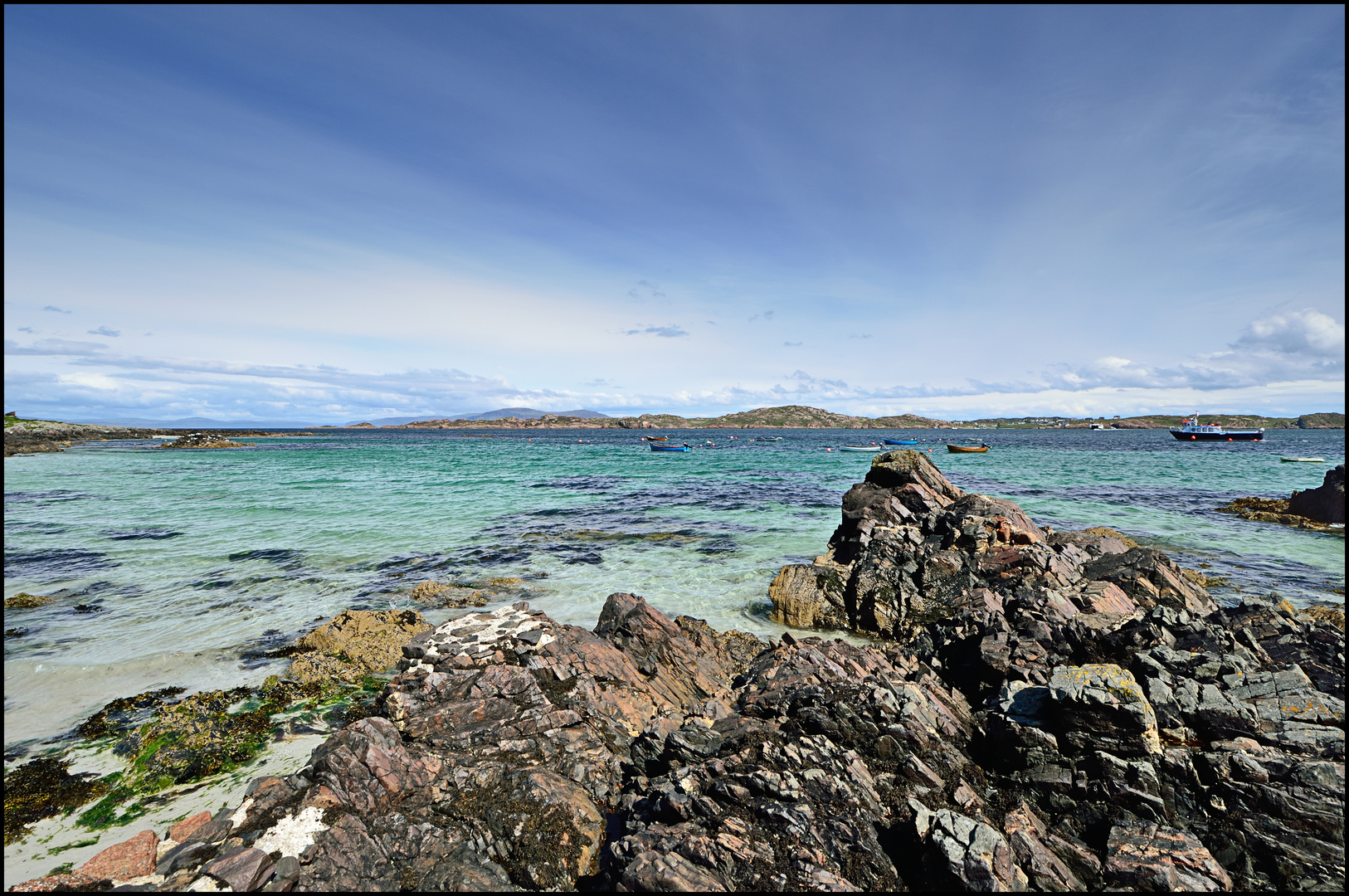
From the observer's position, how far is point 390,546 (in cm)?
2283

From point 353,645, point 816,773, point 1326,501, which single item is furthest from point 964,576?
point 1326,501

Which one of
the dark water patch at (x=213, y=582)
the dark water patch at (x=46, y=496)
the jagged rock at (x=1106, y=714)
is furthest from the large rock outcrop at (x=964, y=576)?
the dark water patch at (x=46, y=496)

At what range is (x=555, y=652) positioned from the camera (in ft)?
32.1

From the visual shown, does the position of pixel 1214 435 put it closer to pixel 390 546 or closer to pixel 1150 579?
pixel 1150 579

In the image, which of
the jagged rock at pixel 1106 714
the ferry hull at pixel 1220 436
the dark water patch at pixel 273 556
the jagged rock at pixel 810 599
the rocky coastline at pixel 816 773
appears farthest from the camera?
the ferry hull at pixel 1220 436

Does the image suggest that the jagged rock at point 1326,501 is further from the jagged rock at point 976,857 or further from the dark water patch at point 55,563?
the dark water patch at point 55,563

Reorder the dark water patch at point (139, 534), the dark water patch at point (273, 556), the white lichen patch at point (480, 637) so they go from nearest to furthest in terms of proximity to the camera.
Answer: the white lichen patch at point (480, 637)
the dark water patch at point (273, 556)
the dark water patch at point (139, 534)

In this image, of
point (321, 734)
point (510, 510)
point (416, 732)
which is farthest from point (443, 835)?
point (510, 510)

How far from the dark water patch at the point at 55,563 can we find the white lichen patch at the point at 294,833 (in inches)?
739

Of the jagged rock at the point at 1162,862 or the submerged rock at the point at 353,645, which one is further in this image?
the submerged rock at the point at 353,645

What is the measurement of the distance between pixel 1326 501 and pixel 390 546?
4345cm

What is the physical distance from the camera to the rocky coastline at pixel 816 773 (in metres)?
5.84

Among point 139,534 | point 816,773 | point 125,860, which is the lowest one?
point 125,860

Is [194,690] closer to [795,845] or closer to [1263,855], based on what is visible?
[795,845]
